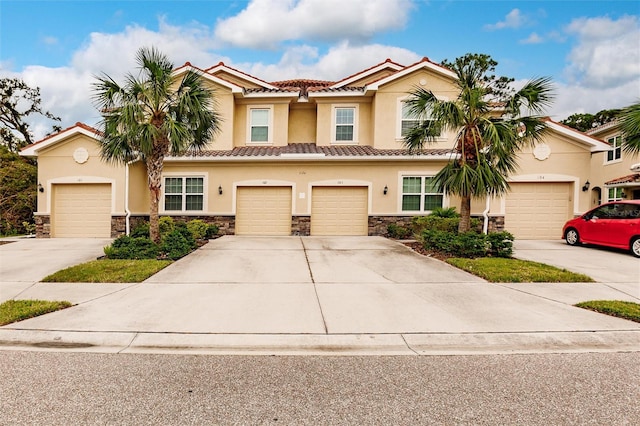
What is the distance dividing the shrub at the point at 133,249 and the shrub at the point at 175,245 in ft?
0.78

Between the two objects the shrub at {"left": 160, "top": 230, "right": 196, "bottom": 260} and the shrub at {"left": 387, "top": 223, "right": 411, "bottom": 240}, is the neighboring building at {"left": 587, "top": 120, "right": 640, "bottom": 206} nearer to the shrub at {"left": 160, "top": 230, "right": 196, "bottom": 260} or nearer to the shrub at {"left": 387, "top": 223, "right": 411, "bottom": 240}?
the shrub at {"left": 387, "top": 223, "right": 411, "bottom": 240}

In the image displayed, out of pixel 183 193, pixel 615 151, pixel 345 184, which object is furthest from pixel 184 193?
pixel 615 151

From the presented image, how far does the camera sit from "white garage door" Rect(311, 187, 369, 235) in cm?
1470

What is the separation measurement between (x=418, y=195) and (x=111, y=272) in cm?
1125

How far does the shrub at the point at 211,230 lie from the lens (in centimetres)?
1367

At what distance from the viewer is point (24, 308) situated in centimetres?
550

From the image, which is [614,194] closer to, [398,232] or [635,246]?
[635,246]

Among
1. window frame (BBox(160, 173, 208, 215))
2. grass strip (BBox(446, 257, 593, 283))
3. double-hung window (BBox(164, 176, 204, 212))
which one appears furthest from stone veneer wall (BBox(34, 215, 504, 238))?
grass strip (BBox(446, 257, 593, 283))

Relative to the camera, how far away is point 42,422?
2.79 m

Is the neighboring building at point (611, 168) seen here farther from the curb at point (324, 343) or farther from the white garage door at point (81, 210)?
the white garage door at point (81, 210)

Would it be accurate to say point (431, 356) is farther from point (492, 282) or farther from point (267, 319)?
point (492, 282)

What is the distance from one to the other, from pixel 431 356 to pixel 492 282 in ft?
13.4

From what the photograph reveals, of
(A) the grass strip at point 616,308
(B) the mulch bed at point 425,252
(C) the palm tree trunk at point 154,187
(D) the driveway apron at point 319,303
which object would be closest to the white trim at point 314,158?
(B) the mulch bed at point 425,252

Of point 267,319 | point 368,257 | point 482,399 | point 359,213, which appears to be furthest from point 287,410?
point 359,213
